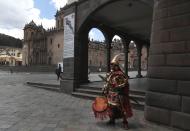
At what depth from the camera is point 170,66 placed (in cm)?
739

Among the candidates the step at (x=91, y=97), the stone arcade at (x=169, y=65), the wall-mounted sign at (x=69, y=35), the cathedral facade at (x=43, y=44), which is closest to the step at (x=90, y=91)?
the step at (x=91, y=97)

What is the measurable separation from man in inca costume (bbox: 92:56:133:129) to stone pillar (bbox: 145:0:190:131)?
3.15 feet

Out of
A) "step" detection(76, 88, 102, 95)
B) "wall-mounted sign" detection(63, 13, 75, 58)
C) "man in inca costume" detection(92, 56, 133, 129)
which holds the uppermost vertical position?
"wall-mounted sign" detection(63, 13, 75, 58)

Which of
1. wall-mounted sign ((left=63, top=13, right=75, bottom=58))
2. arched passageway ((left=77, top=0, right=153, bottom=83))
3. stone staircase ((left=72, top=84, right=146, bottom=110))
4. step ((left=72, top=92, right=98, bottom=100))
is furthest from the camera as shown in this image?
wall-mounted sign ((left=63, top=13, right=75, bottom=58))

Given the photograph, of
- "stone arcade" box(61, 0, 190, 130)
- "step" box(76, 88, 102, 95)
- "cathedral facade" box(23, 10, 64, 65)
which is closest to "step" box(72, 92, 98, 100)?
"step" box(76, 88, 102, 95)

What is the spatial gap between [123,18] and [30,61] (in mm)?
73164

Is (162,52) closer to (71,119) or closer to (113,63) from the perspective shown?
(113,63)

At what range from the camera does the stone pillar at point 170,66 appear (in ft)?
23.0

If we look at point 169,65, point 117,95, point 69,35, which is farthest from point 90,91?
point 169,65

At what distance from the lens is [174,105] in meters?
7.19

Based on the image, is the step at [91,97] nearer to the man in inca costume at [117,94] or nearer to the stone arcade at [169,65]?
the stone arcade at [169,65]

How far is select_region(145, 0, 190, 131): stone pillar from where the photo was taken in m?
7.00

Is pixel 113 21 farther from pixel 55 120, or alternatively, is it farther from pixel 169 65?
pixel 55 120

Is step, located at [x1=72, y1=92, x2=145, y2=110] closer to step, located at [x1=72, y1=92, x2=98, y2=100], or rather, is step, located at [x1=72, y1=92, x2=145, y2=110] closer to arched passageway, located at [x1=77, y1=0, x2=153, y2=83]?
step, located at [x1=72, y1=92, x2=98, y2=100]
